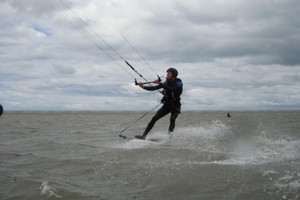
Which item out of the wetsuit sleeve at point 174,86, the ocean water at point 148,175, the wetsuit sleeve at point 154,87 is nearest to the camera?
the ocean water at point 148,175

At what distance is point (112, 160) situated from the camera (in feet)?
24.5

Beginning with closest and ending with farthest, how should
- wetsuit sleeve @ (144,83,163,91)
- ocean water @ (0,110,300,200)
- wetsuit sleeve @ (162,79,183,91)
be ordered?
ocean water @ (0,110,300,200) → wetsuit sleeve @ (144,83,163,91) → wetsuit sleeve @ (162,79,183,91)

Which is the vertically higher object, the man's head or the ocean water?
the man's head

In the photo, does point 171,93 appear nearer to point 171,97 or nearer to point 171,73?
point 171,97

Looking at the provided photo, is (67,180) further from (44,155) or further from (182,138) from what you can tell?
(182,138)

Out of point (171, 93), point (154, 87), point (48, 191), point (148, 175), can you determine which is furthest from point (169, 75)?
point (48, 191)

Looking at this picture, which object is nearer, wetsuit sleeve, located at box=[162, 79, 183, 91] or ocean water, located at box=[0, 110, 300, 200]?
ocean water, located at box=[0, 110, 300, 200]

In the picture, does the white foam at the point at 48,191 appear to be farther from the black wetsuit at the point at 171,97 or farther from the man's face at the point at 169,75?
the man's face at the point at 169,75

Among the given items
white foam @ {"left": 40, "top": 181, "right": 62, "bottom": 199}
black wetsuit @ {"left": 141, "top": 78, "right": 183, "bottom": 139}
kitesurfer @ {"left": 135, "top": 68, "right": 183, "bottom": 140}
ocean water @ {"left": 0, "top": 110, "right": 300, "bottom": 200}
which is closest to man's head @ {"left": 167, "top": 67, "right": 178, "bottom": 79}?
kitesurfer @ {"left": 135, "top": 68, "right": 183, "bottom": 140}

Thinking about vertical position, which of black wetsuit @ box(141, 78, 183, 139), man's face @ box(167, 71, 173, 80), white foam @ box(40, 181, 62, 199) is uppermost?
man's face @ box(167, 71, 173, 80)

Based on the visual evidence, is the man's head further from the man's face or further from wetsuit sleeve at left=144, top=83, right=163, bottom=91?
wetsuit sleeve at left=144, top=83, right=163, bottom=91

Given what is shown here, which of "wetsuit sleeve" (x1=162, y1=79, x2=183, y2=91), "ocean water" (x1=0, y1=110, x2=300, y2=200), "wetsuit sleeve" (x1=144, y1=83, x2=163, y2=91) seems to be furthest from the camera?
"wetsuit sleeve" (x1=162, y1=79, x2=183, y2=91)

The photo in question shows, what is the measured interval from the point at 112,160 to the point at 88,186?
209 centimetres

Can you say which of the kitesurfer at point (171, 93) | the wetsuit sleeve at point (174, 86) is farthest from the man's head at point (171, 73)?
the wetsuit sleeve at point (174, 86)
